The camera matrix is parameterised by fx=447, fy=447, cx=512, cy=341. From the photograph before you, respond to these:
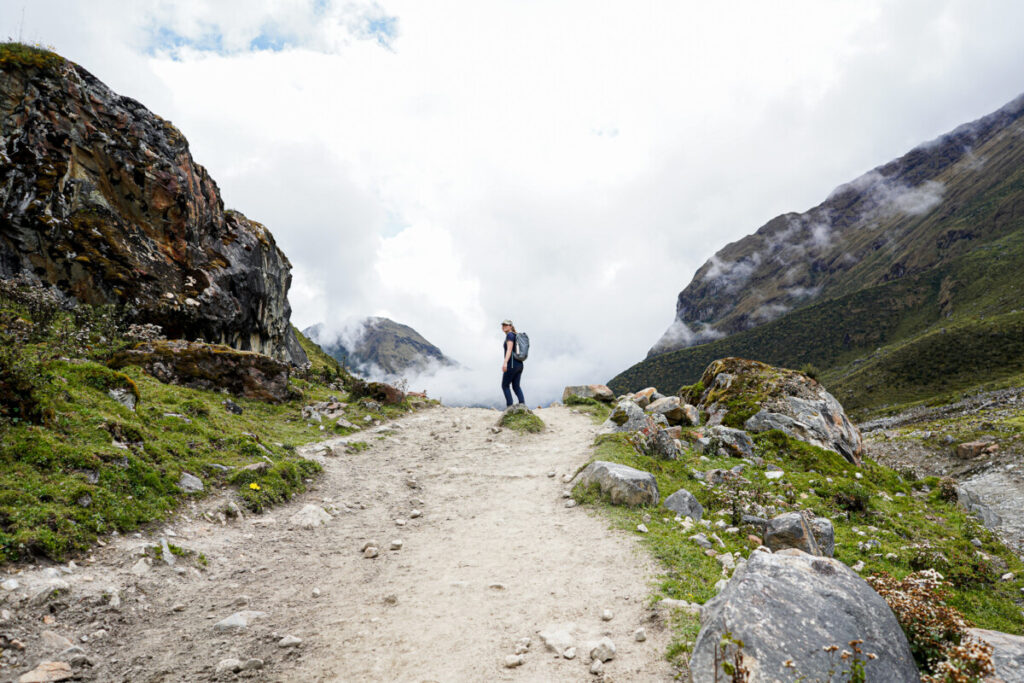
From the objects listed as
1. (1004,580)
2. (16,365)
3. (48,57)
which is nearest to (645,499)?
(1004,580)

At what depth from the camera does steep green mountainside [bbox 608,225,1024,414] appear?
98562 millimetres

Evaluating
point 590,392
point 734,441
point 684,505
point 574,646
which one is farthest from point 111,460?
point 590,392

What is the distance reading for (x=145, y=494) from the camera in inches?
332

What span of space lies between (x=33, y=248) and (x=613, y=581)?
87.3 ft

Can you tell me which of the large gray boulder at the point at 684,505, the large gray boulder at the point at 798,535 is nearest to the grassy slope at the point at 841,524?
the large gray boulder at the point at 684,505

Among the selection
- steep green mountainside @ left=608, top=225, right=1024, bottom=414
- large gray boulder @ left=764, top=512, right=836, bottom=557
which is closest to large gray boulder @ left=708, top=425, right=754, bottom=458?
large gray boulder @ left=764, top=512, right=836, bottom=557

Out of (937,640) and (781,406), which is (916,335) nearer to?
(781,406)

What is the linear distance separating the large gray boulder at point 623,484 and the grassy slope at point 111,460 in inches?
295

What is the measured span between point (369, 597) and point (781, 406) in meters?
17.4

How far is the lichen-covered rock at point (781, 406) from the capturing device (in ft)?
56.3

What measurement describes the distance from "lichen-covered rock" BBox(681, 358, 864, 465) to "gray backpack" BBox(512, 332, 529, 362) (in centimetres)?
900

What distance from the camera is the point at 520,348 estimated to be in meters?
21.2

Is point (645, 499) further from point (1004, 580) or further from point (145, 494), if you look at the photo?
point (145, 494)

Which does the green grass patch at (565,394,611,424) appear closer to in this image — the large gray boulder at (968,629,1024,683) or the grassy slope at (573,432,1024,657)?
the grassy slope at (573,432,1024,657)
